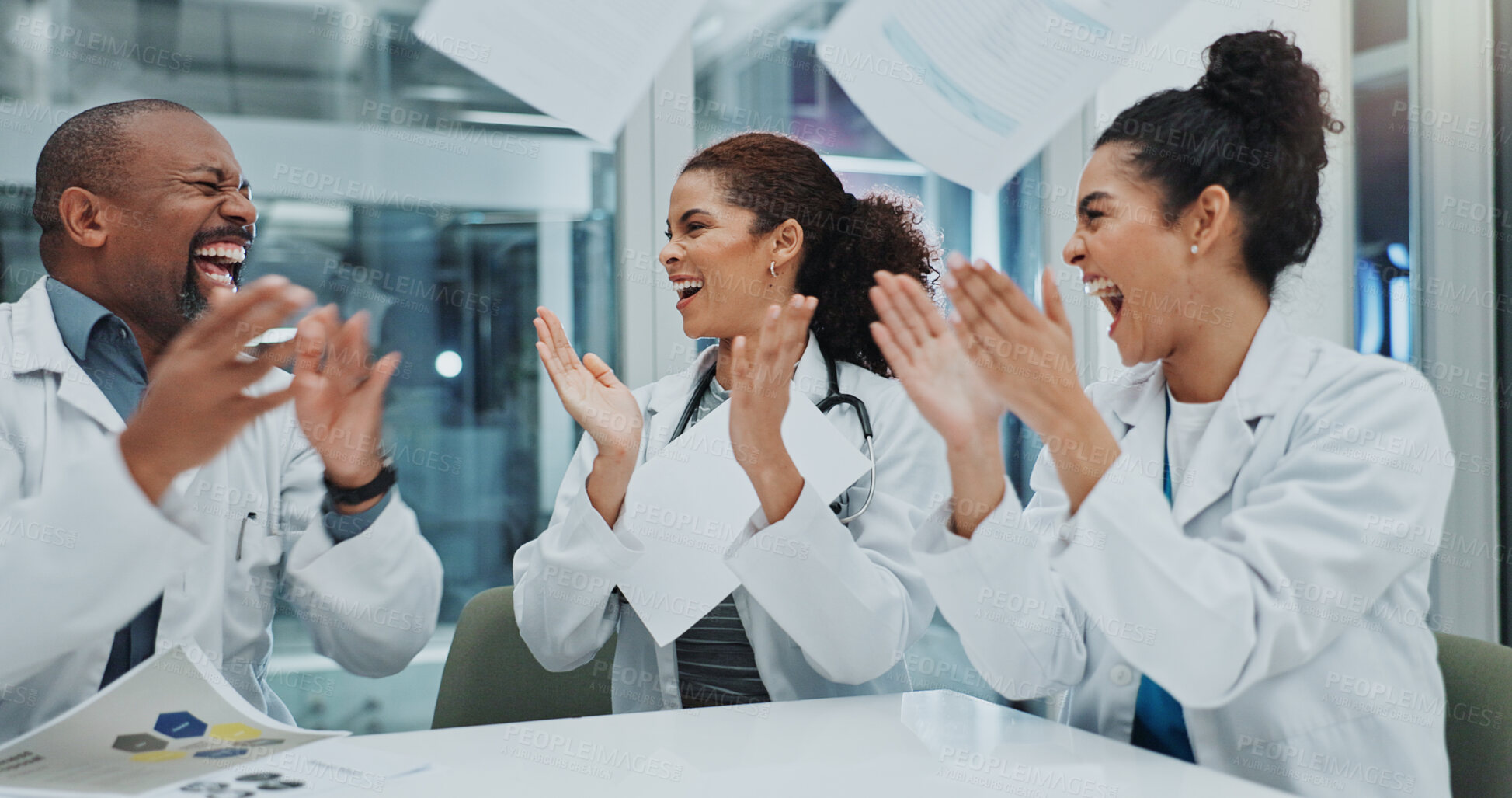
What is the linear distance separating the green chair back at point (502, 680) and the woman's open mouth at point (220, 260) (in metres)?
0.68

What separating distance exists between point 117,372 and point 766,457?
1029 mm

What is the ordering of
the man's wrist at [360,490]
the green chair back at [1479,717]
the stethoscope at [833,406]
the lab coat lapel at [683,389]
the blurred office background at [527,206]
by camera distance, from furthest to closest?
the blurred office background at [527,206]
the lab coat lapel at [683,389]
the stethoscope at [833,406]
the man's wrist at [360,490]
the green chair back at [1479,717]

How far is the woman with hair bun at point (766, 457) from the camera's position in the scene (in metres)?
1.37

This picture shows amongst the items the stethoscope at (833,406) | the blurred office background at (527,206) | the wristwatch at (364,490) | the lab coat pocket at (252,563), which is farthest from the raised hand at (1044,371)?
the blurred office background at (527,206)

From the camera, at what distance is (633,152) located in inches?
98.5

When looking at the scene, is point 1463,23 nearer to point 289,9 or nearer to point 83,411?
point 289,9

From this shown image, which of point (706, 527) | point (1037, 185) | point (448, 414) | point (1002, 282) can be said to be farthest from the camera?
point (1037, 185)

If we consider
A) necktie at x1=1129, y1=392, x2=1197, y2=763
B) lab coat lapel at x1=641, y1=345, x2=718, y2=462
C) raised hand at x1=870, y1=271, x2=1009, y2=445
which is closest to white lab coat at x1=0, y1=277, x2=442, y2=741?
lab coat lapel at x1=641, y1=345, x2=718, y2=462

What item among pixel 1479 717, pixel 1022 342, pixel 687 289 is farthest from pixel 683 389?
pixel 1479 717

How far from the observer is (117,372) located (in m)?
1.59

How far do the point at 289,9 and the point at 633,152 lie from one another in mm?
912

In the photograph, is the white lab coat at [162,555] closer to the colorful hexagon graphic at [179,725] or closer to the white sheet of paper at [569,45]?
the colorful hexagon graphic at [179,725]

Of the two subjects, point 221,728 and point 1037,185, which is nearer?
point 221,728

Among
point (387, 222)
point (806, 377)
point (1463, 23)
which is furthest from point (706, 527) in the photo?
point (1463, 23)
